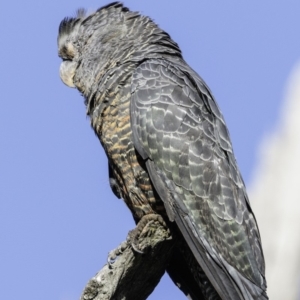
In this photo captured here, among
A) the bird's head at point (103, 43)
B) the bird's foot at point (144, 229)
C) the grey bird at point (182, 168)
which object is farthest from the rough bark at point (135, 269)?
the bird's head at point (103, 43)

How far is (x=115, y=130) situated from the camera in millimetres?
8070

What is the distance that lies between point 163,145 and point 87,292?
141 cm

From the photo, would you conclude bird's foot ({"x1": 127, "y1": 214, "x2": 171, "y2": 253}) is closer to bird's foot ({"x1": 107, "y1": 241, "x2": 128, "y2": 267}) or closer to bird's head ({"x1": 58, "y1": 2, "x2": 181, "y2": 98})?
bird's foot ({"x1": 107, "y1": 241, "x2": 128, "y2": 267})

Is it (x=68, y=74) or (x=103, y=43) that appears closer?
(x=103, y=43)

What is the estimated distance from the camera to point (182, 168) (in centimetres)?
783

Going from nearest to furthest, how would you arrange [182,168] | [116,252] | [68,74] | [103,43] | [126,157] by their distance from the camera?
[116,252], [182,168], [126,157], [103,43], [68,74]

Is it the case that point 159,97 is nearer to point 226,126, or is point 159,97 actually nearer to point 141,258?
point 226,126

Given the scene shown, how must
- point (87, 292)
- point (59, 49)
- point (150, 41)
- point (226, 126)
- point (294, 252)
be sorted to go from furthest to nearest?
point (294, 252) < point (59, 49) < point (150, 41) < point (226, 126) < point (87, 292)

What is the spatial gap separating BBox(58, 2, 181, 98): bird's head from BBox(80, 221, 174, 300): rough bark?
1630mm

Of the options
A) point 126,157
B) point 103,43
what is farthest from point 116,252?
point 103,43

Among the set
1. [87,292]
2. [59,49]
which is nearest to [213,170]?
[87,292]

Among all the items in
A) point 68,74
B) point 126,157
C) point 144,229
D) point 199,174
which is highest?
point 68,74

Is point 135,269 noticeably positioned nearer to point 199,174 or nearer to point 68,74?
point 199,174

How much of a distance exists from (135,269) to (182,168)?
0.91 m
